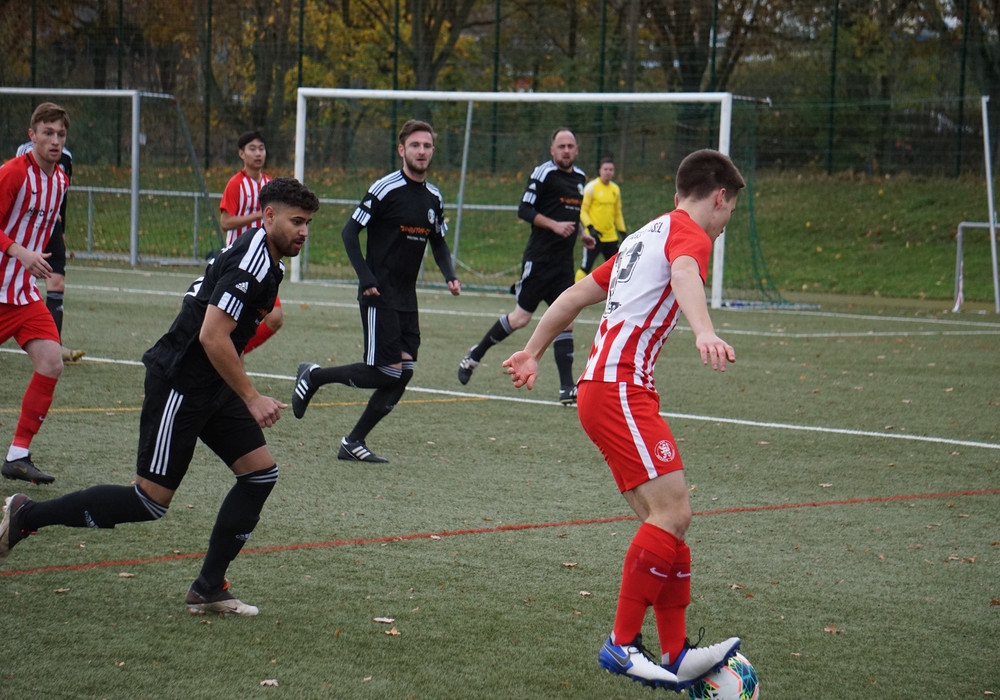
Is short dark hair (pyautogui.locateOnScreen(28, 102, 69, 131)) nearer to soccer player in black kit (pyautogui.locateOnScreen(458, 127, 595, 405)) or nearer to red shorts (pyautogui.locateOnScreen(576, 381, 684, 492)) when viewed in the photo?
soccer player in black kit (pyautogui.locateOnScreen(458, 127, 595, 405))


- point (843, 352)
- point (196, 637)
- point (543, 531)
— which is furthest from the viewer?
point (843, 352)

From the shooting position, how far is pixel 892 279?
22.6 m

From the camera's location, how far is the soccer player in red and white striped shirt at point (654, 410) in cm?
378

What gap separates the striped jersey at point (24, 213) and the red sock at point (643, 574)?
427 centimetres

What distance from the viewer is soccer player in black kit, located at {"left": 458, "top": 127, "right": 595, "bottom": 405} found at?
9.83 m

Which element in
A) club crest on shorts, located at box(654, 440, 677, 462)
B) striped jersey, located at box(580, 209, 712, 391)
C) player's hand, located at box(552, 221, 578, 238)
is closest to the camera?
club crest on shorts, located at box(654, 440, 677, 462)

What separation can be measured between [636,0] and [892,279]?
10180 mm

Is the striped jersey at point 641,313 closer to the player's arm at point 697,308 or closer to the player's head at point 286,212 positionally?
the player's arm at point 697,308

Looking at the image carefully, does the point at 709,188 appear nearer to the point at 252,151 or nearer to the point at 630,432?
the point at 630,432

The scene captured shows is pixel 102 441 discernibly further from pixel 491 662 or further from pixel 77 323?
pixel 77 323

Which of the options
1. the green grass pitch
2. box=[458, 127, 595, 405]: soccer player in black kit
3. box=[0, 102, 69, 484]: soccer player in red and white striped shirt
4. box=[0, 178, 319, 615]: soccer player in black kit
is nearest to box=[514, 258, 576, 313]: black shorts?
box=[458, 127, 595, 405]: soccer player in black kit

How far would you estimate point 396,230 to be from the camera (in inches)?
301

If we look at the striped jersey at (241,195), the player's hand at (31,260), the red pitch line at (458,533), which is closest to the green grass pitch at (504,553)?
the red pitch line at (458,533)

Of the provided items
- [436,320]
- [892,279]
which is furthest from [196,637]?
[892,279]
